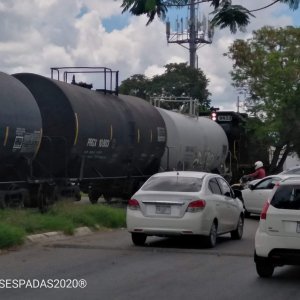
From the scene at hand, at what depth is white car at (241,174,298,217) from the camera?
2153 cm

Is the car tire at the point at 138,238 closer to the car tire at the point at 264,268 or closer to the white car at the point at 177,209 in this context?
the white car at the point at 177,209

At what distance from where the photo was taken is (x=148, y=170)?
25.1 m

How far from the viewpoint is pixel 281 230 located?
10539 millimetres

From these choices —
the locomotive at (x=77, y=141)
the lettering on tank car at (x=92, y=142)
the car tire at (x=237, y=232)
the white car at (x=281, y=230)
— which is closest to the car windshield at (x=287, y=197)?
the white car at (x=281, y=230)

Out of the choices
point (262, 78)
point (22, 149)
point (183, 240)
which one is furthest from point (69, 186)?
point (262, 78)

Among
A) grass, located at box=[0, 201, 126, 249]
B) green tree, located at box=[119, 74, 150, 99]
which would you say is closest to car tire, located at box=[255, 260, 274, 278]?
grass, located at box=[0, 201, 126, 249]

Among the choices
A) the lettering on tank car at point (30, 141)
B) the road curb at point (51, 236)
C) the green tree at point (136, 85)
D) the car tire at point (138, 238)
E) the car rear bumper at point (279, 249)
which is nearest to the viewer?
the car rear bumper at point (279, 249)

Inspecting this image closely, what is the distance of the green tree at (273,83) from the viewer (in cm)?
3872

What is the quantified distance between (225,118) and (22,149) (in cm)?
1837

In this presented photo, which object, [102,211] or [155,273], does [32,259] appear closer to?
[155,273]

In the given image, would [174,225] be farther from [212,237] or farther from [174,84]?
[174,84]

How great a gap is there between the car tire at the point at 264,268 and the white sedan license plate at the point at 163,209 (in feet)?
11.3

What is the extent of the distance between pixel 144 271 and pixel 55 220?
482 centimetres

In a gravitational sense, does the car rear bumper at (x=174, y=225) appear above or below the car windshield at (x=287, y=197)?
below
